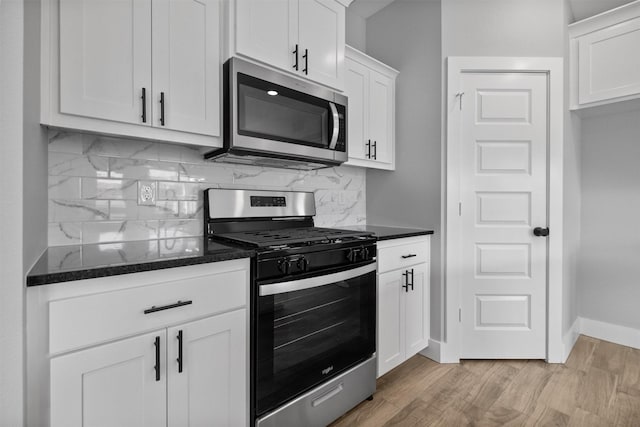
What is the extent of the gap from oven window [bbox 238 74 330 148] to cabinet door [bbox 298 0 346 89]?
0.61 feet

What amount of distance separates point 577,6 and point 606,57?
0.49 metres

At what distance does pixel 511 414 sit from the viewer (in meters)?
1.85

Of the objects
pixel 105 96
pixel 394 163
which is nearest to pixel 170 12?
pixel 105 96

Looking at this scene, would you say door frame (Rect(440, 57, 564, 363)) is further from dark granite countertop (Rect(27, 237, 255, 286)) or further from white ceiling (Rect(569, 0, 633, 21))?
dark granite countertop (Rect(27, 237, 255, 286))

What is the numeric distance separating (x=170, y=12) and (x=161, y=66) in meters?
0.26

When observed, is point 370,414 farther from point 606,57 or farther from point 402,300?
point 606,57

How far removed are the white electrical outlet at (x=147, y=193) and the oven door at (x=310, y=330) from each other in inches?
31.8

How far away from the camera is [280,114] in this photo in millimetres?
1838

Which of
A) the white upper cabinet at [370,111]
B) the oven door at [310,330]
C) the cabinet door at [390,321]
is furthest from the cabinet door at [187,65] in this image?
the cabinet door at [390,321]

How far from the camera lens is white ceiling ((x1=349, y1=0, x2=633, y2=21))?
2.56 m

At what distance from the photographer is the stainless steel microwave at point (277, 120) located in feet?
5.46

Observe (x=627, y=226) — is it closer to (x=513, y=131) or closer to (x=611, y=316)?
(x=611, y=316)

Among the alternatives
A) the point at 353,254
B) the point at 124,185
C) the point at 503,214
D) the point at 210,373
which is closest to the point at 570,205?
the point at 503,214

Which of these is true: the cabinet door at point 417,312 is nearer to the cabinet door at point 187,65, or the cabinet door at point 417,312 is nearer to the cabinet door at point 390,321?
the cabinet door at point 390,321
